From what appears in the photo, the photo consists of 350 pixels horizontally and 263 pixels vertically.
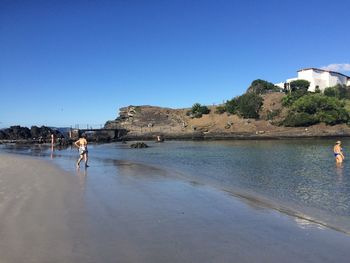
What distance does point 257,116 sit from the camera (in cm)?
9481

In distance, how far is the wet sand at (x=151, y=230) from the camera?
7.00m

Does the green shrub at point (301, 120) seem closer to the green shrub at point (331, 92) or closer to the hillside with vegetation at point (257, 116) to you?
the hillside with vegetation at point (257, 116)

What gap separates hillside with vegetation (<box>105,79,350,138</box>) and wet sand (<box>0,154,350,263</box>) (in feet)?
222

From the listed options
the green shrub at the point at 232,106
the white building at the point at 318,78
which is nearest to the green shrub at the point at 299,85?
the white building at the point at 318,78

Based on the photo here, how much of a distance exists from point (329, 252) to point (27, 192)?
10217mm

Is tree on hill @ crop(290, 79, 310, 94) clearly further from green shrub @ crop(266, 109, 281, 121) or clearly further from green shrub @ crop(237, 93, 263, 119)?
green shrub @ crop(266, 109, 281, 121)

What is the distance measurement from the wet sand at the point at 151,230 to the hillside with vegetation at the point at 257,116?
2669 inches

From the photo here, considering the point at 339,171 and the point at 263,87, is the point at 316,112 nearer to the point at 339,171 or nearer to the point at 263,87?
the point at 263,87

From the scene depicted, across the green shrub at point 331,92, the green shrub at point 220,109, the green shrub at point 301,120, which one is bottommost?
the green shrub at point 301,120

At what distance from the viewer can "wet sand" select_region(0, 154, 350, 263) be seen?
7.00 meters

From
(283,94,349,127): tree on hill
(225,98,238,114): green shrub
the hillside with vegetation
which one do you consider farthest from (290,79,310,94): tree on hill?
(225,98,238,114): green shrub

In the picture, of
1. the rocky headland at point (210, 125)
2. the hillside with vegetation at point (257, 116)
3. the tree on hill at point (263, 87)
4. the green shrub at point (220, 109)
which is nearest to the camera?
the rocky headland at point (210, 125)

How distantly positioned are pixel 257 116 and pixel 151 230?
88571mm

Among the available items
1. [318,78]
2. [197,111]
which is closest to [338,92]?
[318,78]
